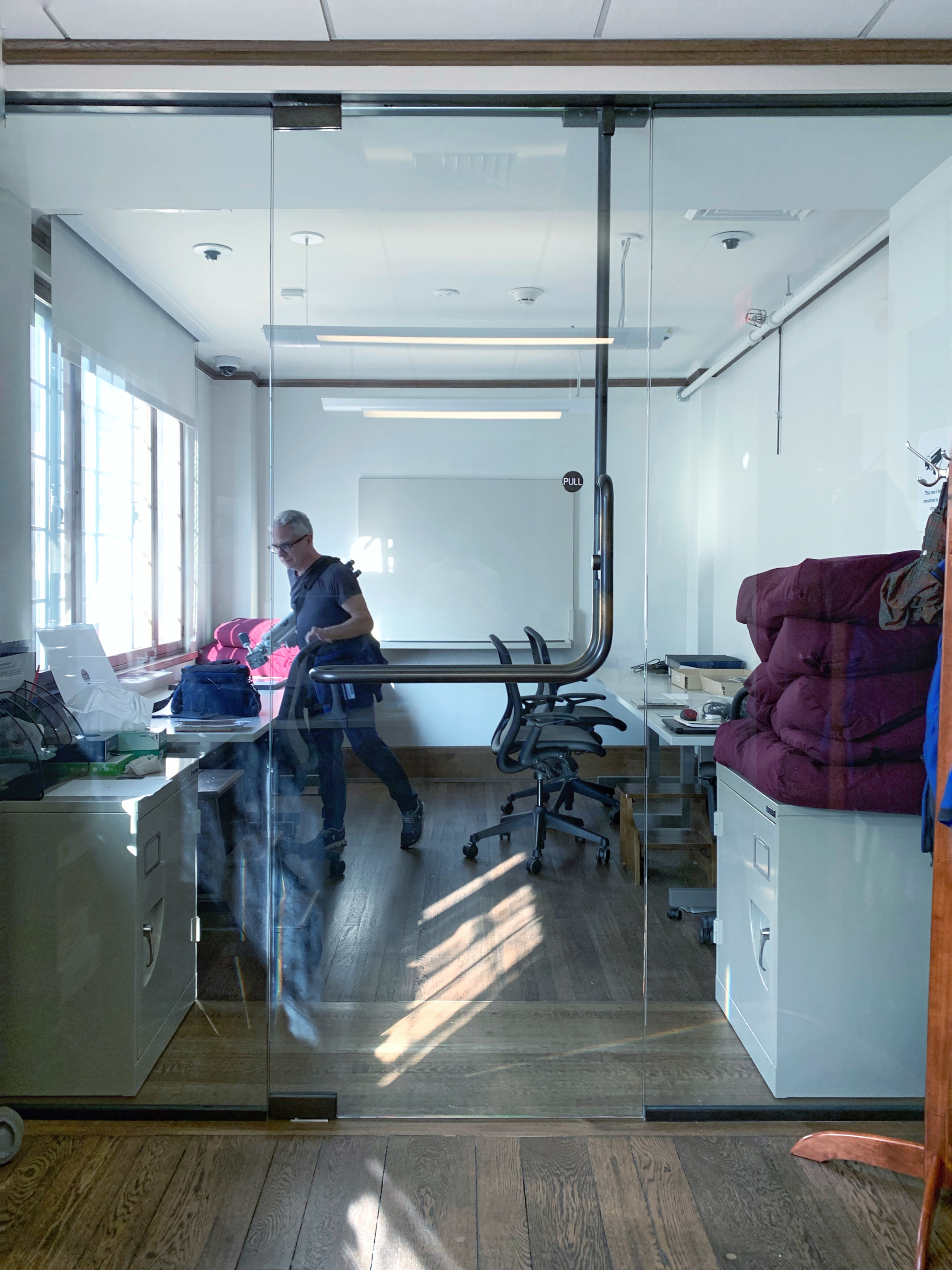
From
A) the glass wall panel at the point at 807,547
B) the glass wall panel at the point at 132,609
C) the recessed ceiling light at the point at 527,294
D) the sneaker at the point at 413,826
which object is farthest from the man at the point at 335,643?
the recessed ceiling light at the point at 527,294

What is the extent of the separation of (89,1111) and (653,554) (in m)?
1.99

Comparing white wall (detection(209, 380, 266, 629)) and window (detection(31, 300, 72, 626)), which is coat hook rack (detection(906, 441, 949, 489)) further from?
window (detection(31, 300, 72, 626))

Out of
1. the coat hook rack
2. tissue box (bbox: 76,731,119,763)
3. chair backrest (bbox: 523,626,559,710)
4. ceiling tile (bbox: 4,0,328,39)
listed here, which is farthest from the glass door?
the coat hook rack

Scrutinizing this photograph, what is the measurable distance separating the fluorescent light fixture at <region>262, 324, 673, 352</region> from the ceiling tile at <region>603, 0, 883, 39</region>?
67 cm

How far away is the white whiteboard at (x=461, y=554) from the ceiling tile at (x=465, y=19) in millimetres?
1041

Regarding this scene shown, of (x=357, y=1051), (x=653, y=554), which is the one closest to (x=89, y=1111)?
(x=357, y=1051)

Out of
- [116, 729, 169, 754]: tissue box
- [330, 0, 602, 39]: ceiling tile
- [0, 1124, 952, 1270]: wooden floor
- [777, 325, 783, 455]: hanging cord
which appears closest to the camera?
[0, 1124, 952, 1270]: wooden floor

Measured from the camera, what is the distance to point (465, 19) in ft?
6.82

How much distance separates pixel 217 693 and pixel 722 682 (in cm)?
132

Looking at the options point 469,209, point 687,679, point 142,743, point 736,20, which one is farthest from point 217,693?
point 736,20

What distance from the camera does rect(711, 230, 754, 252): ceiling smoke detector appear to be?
7.31 feet

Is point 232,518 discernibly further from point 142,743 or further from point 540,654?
point 540,654

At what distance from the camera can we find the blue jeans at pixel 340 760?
2.28 meters

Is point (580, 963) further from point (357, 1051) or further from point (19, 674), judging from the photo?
point (19, 674)
